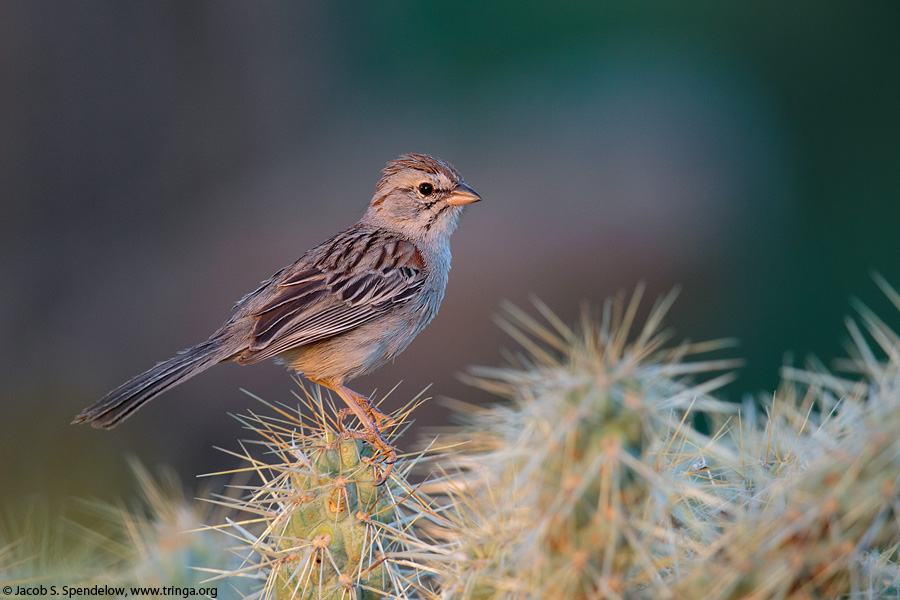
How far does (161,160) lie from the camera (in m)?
13.2

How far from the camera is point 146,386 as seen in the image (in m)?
3.71

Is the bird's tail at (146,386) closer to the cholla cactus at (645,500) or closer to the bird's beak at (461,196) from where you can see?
the bird's beak at (461,196)

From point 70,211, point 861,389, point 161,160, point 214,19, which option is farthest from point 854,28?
point 861,389

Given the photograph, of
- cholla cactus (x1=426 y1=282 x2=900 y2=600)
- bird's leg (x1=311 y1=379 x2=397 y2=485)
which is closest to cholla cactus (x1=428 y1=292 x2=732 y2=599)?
cholla cactus (x1=426 y1=282 x2=900 y2=600)

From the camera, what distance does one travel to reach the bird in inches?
156

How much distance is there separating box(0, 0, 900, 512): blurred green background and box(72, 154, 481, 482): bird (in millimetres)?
5368

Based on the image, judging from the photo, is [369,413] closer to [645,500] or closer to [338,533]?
[338,533]

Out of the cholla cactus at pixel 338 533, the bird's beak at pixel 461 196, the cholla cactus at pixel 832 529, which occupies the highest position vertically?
the bird's beak at pixel 461 196

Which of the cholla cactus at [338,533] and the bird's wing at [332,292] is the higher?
the bird's wing at [332,292]

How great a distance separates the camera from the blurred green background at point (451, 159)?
11.5m

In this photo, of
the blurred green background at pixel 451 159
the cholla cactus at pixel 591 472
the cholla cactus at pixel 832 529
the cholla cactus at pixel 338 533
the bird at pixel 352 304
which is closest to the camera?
the cholla cactus at pixel 832 529

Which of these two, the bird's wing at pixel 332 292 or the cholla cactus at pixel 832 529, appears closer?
the cholla cactus at pixel 832 529

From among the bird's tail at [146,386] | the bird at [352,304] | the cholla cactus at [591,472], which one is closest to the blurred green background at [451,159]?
the bird at [352,304]

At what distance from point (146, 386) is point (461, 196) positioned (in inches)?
80.5
